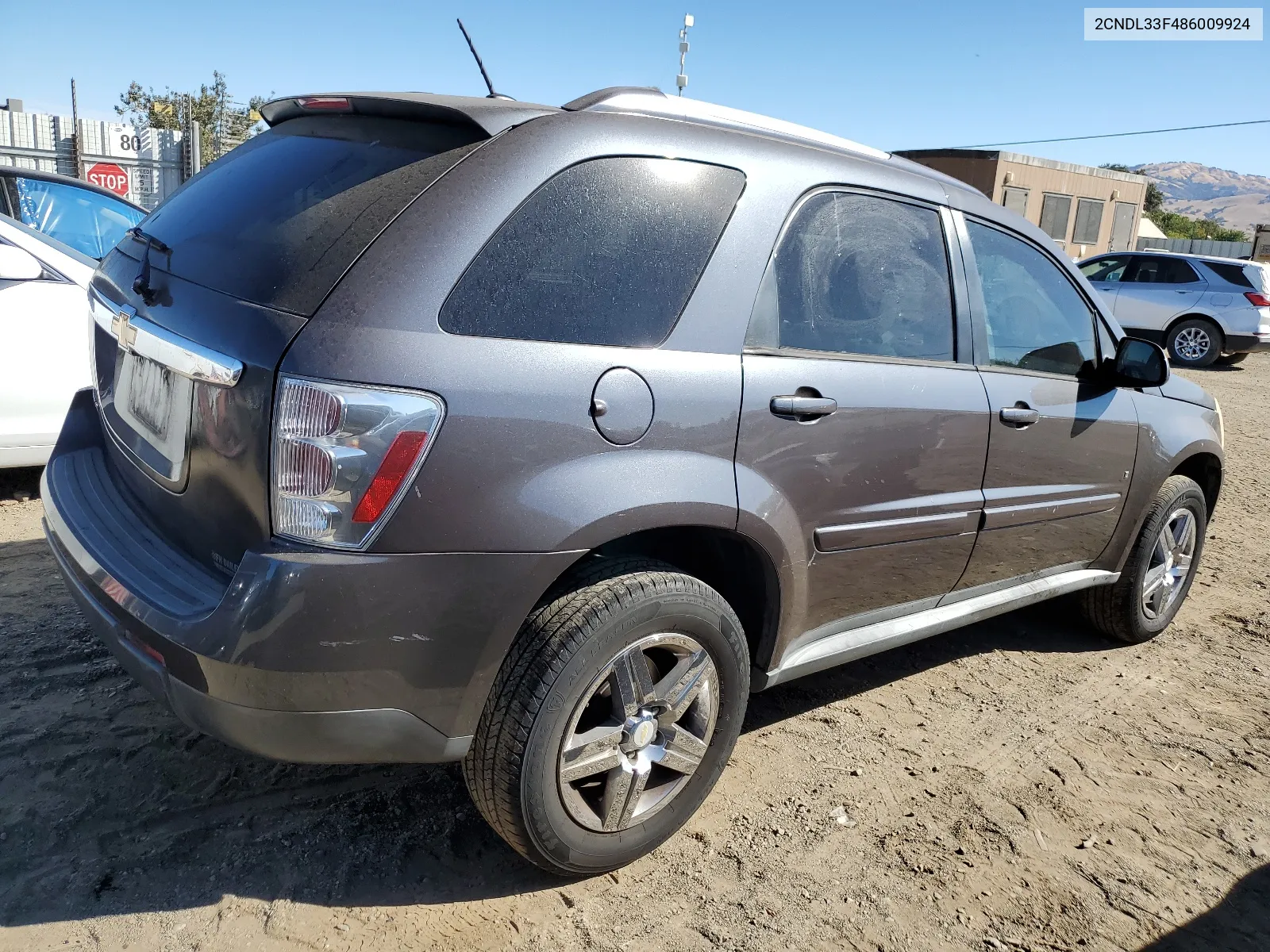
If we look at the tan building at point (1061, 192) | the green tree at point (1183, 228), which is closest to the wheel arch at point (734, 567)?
the tan building at point (1061, 192)

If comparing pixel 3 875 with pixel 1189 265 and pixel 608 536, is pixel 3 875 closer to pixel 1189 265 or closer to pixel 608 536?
pixel 608 536

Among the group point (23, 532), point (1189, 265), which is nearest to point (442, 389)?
point (23, 532)

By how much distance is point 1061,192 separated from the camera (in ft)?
98.8

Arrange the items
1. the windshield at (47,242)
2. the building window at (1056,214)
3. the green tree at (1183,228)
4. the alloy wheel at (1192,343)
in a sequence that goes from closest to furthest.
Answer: the windshield at (47,242) < the alloy wheel at (1192,343) < the building window at (1056,214) < the green tree at (1183,228)

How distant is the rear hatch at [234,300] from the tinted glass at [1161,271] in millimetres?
15516

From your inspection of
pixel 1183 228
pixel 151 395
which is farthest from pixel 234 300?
pixel 1183 228

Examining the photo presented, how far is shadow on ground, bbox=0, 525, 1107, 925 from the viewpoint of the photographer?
7.63 feet

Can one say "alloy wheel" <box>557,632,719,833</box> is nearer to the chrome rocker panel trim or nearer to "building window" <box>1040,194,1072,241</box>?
the chrome rocker panel trim

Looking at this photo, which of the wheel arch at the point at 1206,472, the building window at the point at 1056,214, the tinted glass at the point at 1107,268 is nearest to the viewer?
the wheel arch at the point at 1206,472

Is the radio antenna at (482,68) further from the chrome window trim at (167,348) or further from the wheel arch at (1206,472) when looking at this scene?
the wheel arch at (1206,472)

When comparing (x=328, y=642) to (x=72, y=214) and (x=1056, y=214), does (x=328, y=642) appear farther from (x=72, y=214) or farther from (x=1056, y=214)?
(x=1056, y=214)

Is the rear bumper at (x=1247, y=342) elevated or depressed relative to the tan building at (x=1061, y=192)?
depressed

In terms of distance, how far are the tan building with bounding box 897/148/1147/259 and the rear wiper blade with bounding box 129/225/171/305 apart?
975 inches

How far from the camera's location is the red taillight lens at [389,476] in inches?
76.4
